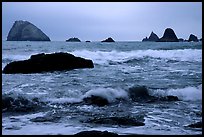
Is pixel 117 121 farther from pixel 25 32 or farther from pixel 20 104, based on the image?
pixel 25 32

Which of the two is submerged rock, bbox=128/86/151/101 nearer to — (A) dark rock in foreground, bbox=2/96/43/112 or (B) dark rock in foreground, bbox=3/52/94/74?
(A) dark rock in foreground, bbox=2/96/43/112

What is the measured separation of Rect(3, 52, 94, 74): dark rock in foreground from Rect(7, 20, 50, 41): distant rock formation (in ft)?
300

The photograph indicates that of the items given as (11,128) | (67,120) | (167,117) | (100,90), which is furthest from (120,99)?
(11,128)

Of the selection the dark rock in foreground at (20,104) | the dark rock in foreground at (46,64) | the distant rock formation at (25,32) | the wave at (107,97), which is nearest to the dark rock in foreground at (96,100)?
the wave at (107,97)

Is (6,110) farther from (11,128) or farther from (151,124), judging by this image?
(151,124)

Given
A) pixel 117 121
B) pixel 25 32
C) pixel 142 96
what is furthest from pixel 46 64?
pixel 25 32

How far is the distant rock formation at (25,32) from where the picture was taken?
105 metres

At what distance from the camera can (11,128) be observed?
5008 millimetres

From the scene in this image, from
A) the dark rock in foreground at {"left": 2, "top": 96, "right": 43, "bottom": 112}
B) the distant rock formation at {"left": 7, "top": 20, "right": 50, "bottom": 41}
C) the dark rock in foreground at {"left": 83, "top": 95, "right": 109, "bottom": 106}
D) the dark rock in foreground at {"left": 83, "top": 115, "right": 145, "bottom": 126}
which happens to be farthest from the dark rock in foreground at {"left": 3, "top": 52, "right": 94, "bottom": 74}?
the distant rock formation at {"left": 7, "top": 20, "right": 50, "bottom": 41}

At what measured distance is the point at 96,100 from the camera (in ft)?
24.6

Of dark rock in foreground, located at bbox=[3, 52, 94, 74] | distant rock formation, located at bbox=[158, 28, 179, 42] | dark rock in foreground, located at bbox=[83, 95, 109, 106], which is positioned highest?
distant rock formation, located at bbox=[158, 28, 179, 42]

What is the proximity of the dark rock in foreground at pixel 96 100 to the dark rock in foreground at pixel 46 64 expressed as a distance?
8.00 meters

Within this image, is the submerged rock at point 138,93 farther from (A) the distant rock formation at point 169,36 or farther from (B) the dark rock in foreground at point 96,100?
(A) the distant rock formation at point 169,36

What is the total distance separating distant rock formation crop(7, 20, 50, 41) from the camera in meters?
105
